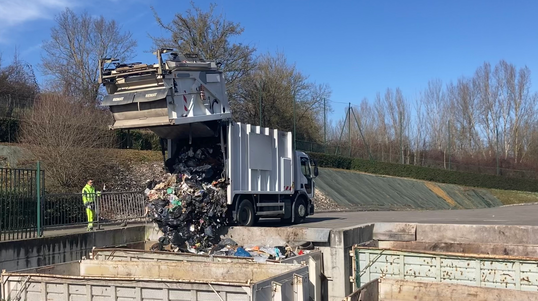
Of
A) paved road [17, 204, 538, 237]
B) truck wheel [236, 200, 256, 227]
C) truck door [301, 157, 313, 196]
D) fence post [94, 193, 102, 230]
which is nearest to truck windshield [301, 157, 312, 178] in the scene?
truck door [301, 157, 313, 196]

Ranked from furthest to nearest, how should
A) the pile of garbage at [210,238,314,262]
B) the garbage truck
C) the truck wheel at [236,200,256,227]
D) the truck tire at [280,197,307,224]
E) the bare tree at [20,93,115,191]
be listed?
the bare tree at [20,93,115,191] < the truck tire at [280,197,307,224] < the truck wheel at [236,200,256,227] < the garbage truck < the pile of garbage at [210,238,314,262]

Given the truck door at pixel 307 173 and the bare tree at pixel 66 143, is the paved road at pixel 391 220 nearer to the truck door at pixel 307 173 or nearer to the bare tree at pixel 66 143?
the truck door at pixel 307 173

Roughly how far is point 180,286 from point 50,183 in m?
14.8

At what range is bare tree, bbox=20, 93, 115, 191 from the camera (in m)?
19.9

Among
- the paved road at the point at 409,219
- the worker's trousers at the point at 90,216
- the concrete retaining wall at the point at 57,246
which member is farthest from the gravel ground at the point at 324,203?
the concrete retaining wall at the point at 57,246

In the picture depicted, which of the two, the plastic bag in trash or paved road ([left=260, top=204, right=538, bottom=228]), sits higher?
the plastic bag in trash

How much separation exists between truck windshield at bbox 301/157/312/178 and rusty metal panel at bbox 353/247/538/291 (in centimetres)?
703

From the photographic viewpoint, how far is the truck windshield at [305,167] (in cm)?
1725

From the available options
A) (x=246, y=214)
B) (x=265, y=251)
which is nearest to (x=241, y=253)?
(x=265, y=251)

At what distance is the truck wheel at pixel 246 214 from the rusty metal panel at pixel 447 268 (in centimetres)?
383

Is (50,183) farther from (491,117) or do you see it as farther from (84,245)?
(491,117)

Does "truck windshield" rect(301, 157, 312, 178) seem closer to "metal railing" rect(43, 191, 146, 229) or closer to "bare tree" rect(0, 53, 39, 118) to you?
"metal railing" rect(43, 191, 146, 229)

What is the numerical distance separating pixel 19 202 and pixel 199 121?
4.14m

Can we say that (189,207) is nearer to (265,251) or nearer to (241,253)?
(241,253)
